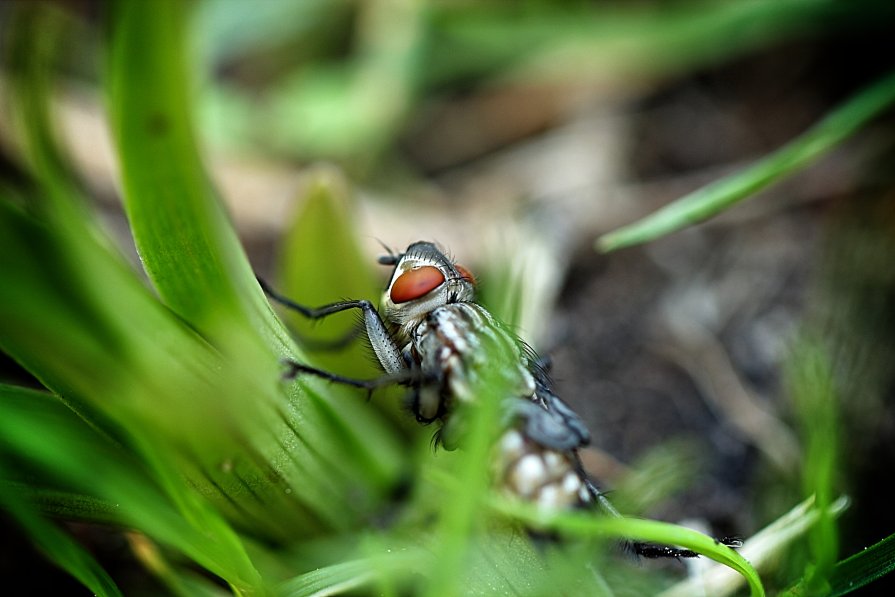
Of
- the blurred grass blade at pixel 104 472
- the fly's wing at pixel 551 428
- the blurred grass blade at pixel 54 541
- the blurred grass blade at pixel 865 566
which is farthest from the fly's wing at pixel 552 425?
the blurred grass blade at pixel 54 541

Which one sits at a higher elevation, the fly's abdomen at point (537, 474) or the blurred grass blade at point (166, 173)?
the blurred grass blade at point (166, 173)

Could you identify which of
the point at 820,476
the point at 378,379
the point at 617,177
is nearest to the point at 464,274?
the point at 378,379

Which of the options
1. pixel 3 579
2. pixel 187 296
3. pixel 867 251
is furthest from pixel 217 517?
pixel 867 251

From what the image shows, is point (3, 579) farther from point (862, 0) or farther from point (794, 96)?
point (794, 96)

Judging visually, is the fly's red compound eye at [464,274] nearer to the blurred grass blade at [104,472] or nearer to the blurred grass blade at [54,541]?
the blurred grass blade at [104,472]

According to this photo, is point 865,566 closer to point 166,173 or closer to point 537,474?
point 537,474

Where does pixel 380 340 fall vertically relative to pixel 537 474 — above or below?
above

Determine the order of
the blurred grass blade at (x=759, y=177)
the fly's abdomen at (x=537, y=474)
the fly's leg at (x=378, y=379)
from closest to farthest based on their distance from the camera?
1. the fly's abdomen at (x=537, y=474)
2. the fly's leg at (x=378, y=379)
3. the blurred grass blade at (x=759, y=177)
